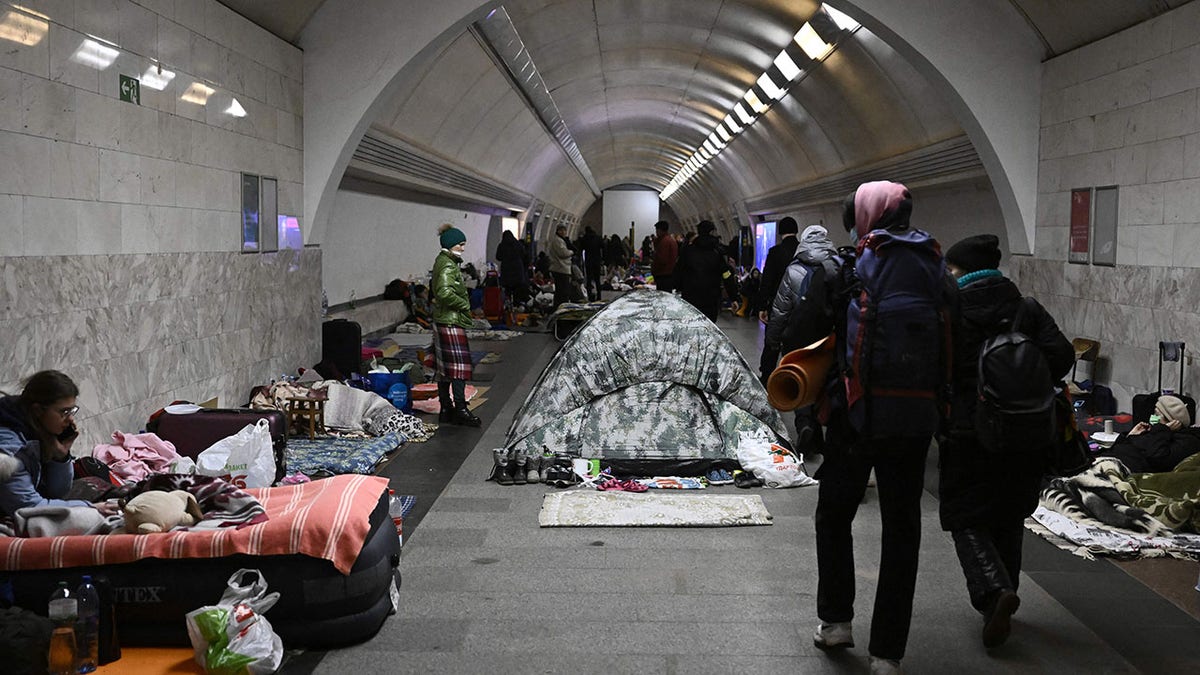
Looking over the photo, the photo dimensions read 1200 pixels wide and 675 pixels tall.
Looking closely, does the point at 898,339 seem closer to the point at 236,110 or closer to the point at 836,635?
the point at 836,635

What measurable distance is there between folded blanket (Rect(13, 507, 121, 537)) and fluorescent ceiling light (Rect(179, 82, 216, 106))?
15.2ft

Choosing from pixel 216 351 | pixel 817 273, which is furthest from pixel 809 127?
pixel 817 273

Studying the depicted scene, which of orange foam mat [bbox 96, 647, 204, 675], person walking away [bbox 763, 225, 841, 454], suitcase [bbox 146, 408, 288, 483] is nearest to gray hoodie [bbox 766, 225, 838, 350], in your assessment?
person walking away [bbox 763, 225, 841, 454]

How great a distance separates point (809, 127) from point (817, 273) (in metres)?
15.6

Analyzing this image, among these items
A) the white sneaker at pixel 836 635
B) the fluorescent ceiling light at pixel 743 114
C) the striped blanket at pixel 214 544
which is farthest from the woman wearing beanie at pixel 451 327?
the fluorescent ceiling light at pixel 743 114

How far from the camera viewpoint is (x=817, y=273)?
14.0 feet

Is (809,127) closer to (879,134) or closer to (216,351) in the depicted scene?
→ (879,134)

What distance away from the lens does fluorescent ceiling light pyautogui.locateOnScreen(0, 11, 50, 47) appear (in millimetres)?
6035

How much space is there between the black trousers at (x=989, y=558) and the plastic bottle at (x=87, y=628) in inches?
138

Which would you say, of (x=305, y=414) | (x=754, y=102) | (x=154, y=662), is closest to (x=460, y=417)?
(x=305, y=414)

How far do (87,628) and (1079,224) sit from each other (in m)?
8.83

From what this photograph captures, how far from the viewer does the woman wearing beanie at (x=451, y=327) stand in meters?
9.75

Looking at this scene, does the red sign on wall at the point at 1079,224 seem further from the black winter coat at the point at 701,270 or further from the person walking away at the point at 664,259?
the person walking away at the point at 664,259

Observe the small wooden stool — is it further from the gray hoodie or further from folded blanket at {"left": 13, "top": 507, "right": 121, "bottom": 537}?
folded blanket at {"left": 13, "top": 507, "right": 121, "bottom": 537}
